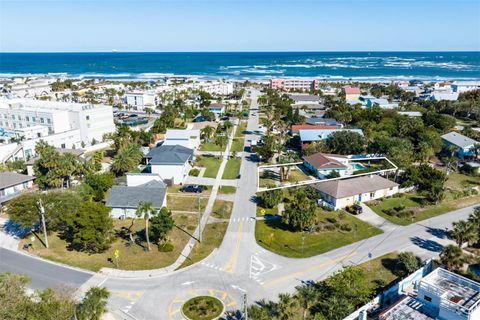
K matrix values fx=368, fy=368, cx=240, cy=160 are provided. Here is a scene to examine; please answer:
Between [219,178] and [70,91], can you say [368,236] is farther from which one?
[70,91]

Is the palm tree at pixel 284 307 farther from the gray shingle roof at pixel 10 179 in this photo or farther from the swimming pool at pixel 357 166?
the gray shingle roof at pixel 10 179

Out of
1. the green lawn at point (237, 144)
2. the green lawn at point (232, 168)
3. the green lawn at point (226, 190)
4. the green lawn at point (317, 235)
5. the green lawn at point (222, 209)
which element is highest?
the green lawn at point (317, 235)

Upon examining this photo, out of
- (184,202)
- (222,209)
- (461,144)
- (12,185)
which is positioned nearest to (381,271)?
(222,209)

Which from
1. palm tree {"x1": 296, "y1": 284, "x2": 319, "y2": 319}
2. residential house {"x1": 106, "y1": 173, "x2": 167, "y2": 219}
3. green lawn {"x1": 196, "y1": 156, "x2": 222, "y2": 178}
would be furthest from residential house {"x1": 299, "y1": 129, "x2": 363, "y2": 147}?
palm tree {"x1": 296, "y1": 284, "x2": 319, "y2": 319}

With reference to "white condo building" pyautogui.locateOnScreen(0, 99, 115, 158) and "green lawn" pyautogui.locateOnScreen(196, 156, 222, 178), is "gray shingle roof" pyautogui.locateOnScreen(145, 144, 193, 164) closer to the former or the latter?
"green lawn" pyautogui.locateOnScreen(196, 156, 222, 178)

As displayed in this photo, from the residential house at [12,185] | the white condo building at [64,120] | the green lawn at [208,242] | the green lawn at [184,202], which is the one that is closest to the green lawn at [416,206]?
the green lawn at [208,242]

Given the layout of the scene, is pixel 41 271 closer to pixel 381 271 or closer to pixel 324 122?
pixel 381 271

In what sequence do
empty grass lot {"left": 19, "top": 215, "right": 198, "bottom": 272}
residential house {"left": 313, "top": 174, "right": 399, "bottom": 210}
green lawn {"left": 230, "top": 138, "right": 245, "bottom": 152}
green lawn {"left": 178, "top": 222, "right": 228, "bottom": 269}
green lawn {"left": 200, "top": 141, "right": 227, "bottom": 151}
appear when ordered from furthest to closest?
green lawn {"left": 200, "top": 141, "right": 227, "bottom": 151}, green lawn {"left": 230, "top": 138, "right": 245, "bottom": 152}, residential house {"left": 313, "top": 174, "right": 399, "bottom": 210}, green lawn {"left": 178, "top": 222, "right": 228, "bottom": 269}, empty grass lot {"left": 19, "top": 215, "right": 198, "bottom": 272}
